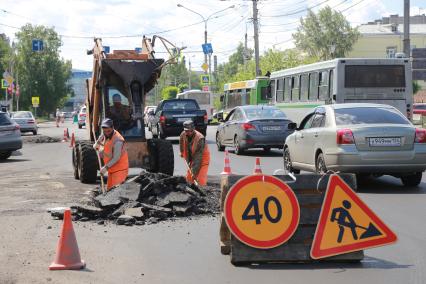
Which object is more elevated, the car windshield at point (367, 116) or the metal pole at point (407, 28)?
the metal pole at point (407, 28)

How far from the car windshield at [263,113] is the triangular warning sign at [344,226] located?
16.7m

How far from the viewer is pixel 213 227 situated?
1023 cm

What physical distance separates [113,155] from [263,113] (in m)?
12.4

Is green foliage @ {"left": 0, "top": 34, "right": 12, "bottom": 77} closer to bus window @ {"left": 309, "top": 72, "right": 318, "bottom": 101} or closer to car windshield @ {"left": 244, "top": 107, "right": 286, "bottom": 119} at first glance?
bus window @ {"left": 309, "top": 72, "right": 318, "bottom": 101}

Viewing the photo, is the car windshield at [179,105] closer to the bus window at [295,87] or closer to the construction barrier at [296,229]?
the bus window at [295,87]

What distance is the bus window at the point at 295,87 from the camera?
30297mm

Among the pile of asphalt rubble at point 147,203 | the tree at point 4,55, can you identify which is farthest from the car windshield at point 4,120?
the tree at point 4,55

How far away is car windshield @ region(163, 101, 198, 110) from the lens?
1319 inches

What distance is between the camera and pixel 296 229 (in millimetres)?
7664

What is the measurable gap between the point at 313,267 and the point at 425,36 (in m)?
102

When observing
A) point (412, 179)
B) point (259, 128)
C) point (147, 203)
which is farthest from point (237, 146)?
point (147, 203)

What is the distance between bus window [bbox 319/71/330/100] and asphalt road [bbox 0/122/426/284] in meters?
12.7

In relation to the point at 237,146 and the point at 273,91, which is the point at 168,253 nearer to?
the point at 237,146

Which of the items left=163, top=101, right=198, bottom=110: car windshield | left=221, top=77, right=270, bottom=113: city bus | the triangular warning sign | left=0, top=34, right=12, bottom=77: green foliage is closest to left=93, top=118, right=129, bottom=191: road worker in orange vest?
the triangular warning sign
